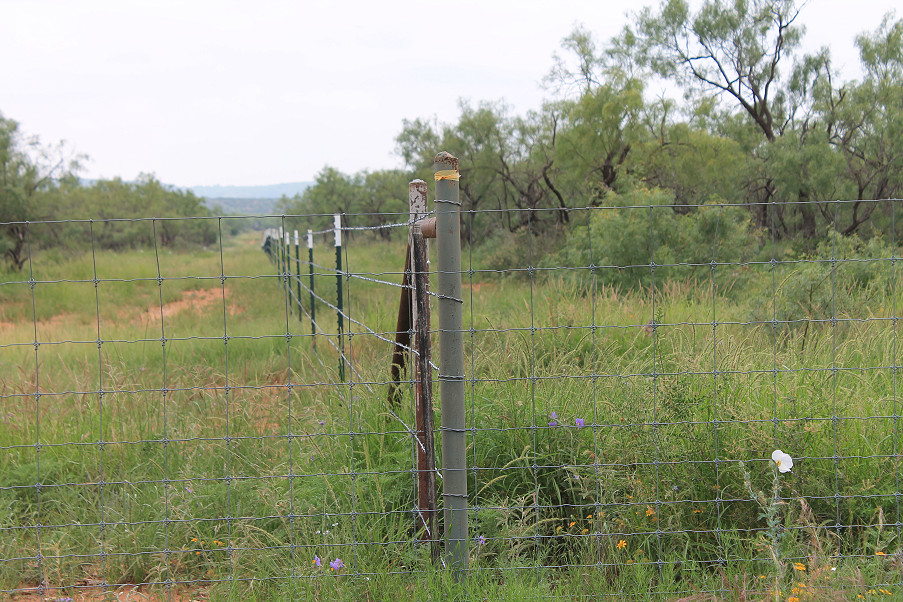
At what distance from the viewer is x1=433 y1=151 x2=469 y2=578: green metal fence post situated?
9.19 feet

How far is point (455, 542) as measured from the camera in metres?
2.84

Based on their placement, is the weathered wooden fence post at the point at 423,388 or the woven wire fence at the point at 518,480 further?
the weathered wooden fence post at the point at 423,388

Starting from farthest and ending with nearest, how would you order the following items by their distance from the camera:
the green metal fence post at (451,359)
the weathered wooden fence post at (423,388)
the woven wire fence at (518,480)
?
the weathered wooden fence post at (423,388) → the woven wire fence at (518,480) → the green metal fence post at (451,359)

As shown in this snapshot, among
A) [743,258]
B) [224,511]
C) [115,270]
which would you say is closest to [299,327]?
[224,511]

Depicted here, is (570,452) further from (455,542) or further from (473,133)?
(473,133)

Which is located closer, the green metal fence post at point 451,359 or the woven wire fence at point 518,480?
the green metal fence post at point 451,359

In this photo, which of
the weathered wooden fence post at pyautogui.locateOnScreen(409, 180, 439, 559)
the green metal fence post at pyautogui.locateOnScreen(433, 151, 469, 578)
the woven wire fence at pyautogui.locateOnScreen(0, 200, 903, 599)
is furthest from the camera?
the weathered wooden fence post at pyautogui.locateOnScreen(409, 180, 439, 559)

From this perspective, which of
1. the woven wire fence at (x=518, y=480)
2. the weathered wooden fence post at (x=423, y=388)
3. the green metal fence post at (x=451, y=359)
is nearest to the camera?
the green metal fence post at (x=451, y=359)

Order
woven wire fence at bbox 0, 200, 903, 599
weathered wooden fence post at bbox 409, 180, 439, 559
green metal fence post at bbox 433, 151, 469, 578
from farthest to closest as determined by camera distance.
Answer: weathered wooden fence post at bbox 409, 180, 439, 559 → woven wire fence at bbox 0, 200, 903, 599 → green metal fence post at bbox 433, 151, 469, 578

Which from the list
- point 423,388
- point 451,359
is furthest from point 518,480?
point 451,359

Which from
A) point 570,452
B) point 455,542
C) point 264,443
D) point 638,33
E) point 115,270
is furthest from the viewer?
point 638,33

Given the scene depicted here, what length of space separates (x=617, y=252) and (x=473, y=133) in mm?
16855

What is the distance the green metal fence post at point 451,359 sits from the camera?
2.80 metres

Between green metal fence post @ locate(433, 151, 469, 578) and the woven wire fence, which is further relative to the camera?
the woven wire fence
